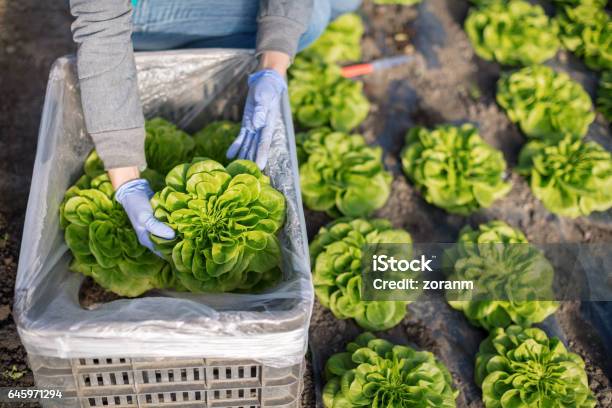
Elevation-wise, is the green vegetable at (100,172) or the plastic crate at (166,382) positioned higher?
the green vegetable at (100,172)

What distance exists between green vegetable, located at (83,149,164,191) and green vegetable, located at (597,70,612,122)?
9.20 feet

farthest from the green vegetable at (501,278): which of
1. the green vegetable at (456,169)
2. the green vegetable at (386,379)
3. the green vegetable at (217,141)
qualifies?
the green vegetable at (217,141)

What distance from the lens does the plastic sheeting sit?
182 cm

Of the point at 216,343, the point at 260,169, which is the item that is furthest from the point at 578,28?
the point at 216,343

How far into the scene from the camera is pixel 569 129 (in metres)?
3.46

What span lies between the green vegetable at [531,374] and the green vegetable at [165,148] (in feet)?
5.56

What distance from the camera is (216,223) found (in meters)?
2.21

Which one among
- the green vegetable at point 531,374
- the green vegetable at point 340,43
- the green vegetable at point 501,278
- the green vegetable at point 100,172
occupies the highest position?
the green vegetable at point 340,43

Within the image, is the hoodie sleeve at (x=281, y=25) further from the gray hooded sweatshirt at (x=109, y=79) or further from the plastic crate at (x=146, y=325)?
the gray hooded sweatshirt at (x=109, y=79)

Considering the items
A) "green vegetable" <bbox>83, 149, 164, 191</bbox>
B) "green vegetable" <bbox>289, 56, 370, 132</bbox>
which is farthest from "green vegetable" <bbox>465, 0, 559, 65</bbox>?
"green vegetable" <bbox>83, 149, 164, 191</bbox>

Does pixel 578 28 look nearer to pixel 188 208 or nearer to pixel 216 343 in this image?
pixel 188 208

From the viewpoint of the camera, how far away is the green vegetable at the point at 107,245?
2316mm

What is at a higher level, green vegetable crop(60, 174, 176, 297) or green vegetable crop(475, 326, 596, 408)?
green vegetable crop(60, 174, 176, 297)

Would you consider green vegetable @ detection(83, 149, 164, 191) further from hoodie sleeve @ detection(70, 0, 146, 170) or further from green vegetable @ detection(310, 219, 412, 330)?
green vegetable @ detection(310, 219, 412, 330)
